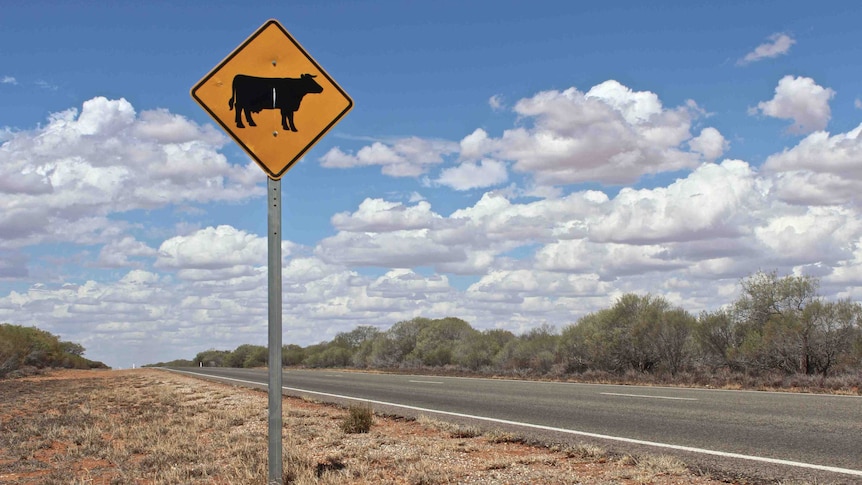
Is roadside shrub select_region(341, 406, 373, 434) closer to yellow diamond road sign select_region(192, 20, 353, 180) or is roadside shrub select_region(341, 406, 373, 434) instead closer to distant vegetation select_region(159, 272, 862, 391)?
yellow diamond road sign select_region(192, 20, 353, 180)

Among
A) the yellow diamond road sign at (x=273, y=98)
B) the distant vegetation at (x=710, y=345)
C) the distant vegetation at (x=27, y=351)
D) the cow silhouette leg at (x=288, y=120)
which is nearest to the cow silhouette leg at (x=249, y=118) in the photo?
the yellow diamond road sign at (x=273, y=98)

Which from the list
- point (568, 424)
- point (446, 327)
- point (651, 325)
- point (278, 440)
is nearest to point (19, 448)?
point (278, 440)

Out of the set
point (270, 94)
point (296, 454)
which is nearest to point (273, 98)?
point (270, 94)

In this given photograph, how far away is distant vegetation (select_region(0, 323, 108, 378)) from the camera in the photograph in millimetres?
45062

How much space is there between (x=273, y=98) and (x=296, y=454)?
161 inches

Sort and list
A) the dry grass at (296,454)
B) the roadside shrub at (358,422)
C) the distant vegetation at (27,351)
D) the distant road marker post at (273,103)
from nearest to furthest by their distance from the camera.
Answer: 1. the distant road marker post at (273,103)
2. the dry grass at (296,454)
3. the roadside shrub at (358,422)
4. the distant vegetation at (27,351)

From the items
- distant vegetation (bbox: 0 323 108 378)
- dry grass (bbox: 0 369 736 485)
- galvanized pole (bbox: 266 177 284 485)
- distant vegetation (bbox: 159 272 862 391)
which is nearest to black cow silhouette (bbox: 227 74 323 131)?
galvanized pole (bbox: 266 177 284 485)

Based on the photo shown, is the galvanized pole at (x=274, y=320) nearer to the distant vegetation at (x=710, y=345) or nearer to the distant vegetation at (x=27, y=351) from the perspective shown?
the distant vegetation at (x=710, y=345)

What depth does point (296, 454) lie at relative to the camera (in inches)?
295

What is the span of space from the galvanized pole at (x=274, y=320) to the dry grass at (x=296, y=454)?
51.8 inches

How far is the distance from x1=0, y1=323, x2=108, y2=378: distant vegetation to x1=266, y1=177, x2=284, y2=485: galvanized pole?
4369cm

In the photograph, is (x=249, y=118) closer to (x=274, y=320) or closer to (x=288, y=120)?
(x=288, y=120)

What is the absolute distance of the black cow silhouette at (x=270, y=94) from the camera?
509 cm

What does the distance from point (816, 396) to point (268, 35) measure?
1352cm
